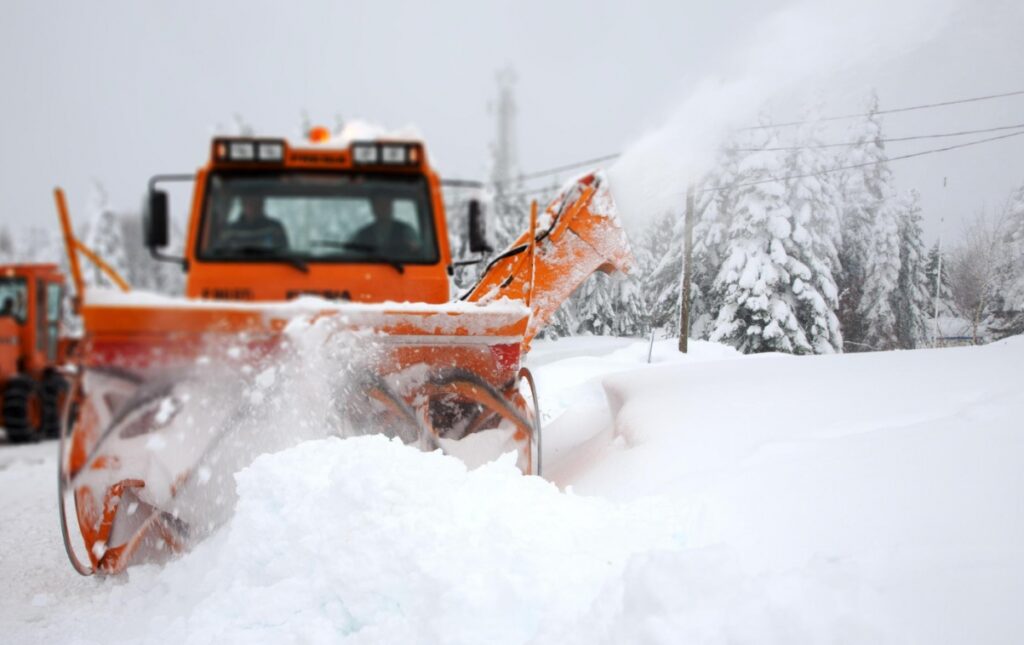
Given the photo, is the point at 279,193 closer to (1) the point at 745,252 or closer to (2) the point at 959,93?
(1) the point at 745,252

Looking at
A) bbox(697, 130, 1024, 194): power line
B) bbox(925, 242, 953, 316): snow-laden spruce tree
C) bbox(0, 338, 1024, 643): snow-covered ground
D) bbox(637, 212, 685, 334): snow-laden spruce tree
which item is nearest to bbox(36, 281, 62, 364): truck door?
bbox(0, 338, 1024, 643): snow-covered ground

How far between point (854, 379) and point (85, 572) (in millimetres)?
4591

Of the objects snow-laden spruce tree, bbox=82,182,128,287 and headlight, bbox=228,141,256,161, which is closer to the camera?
snow-laden spruce tree, bbox=82,182,128,287

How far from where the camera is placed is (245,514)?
3.27 metres

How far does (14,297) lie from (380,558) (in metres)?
5.81

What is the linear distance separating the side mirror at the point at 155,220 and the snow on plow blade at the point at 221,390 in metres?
0.83

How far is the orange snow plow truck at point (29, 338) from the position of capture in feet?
21.0

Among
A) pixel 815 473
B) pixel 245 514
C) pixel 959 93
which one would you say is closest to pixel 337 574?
pixel 245 514

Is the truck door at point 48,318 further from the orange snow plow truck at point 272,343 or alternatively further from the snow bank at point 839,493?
the snow bank at point 839,493

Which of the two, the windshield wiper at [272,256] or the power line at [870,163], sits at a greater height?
the power line at [870,163]

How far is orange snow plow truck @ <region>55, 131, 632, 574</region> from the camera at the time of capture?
128 inches

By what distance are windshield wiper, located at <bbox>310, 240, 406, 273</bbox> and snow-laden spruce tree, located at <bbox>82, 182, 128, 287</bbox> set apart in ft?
3.51

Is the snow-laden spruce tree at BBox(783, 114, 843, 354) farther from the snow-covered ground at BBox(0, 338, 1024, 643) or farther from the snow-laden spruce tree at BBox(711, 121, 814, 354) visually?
the snow-covered ground at BBox(0, 338, 1024, 643)

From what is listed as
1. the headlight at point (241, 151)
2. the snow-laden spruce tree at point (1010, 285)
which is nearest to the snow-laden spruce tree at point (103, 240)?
the headlight at point (241, 151)
